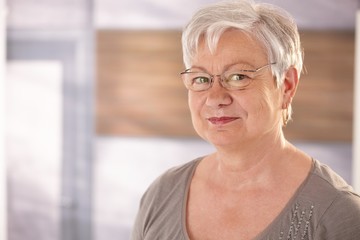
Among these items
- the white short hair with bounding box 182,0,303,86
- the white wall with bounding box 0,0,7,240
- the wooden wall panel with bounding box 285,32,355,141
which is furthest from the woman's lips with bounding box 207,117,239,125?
the white wall with bounding box 0,0,7,240

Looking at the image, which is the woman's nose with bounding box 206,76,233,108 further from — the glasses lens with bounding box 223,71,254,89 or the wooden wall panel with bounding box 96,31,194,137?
the wooden wall panel with bounding box 96,31,194,137

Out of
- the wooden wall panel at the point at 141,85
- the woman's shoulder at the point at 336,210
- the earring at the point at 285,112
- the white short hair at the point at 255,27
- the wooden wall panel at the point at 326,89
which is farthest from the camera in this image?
the wooden wall panel at the point at 141,85

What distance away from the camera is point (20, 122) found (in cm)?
422

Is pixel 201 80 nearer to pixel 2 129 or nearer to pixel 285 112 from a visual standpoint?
pixel 285 112

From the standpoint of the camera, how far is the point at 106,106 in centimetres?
406

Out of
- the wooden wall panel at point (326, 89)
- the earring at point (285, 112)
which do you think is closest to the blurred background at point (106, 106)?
the wooden wall panel at point (326, 89)

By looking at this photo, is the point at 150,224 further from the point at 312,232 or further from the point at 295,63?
the point at 295,63

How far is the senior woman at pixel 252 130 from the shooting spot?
1.16 meters

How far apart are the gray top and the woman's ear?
0.55 feet

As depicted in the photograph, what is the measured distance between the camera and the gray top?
1094 millimetres

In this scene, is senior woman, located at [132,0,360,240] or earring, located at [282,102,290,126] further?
earring, located at [282,102,290,126]

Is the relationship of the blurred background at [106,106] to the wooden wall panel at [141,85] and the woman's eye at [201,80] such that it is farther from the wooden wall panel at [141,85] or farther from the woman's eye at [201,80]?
the woman's eye at [201,80]

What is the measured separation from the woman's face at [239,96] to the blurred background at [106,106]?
2.67 meters

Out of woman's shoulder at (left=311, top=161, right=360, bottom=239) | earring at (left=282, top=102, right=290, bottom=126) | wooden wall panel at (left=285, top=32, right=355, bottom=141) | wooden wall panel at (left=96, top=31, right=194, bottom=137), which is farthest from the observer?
wooden wall panel at (left=96, top=31, right=194, bottom=137)
